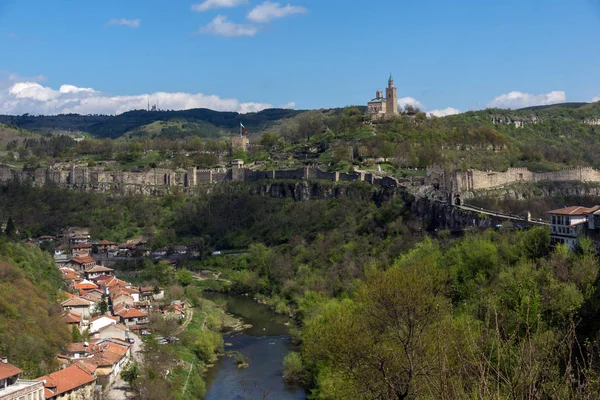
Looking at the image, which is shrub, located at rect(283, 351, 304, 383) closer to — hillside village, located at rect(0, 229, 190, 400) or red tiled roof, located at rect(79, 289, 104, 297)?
hillside village, located at rect(0, 229, 190, 400)

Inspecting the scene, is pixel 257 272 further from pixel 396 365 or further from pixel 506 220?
pixel 396 365

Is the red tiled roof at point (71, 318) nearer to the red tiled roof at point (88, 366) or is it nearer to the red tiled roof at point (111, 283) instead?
the red tiled roof at point (88, 366)

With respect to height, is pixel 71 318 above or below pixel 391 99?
below

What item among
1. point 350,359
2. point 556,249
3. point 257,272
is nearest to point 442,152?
point 257,272

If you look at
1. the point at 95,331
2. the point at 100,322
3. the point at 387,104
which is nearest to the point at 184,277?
the point at 100,322

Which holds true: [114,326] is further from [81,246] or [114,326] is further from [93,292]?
[81,246]

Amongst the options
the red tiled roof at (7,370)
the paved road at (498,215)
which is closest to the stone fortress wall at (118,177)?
the paved road at (498,215)
